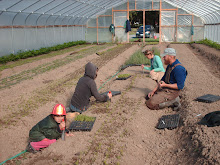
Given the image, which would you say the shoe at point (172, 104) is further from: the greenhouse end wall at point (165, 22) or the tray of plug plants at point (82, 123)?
the greenhouse end wall at point (165, 22)

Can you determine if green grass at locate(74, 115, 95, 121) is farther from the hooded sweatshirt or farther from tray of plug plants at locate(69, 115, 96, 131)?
the hooded sweatshirt

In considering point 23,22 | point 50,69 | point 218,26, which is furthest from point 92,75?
point 218,26

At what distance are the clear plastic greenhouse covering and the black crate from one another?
9.54m

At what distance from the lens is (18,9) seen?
534 inches

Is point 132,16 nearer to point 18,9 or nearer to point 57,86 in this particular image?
point 18,9

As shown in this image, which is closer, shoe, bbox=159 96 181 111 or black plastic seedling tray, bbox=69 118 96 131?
black plastic seedling tray, bbox=69 118 96 131

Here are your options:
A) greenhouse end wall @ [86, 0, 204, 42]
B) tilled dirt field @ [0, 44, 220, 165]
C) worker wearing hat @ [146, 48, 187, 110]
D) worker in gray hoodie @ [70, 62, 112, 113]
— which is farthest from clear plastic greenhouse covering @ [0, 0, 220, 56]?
worker wearing hat @ [146, 48, 187, 110]

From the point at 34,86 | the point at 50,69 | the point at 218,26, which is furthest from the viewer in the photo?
the point at 218,26

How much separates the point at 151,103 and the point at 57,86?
344 centimetres

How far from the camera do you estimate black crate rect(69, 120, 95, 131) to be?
4.33 m

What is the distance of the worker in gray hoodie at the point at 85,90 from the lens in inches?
198

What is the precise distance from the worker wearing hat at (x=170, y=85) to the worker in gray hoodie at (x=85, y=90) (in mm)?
1157

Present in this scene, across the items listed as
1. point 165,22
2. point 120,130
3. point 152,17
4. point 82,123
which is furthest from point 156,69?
point 152,17

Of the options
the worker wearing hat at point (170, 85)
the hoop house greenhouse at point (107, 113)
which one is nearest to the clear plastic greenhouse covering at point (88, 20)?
the hoop house greenhouse at point (107, 113)
